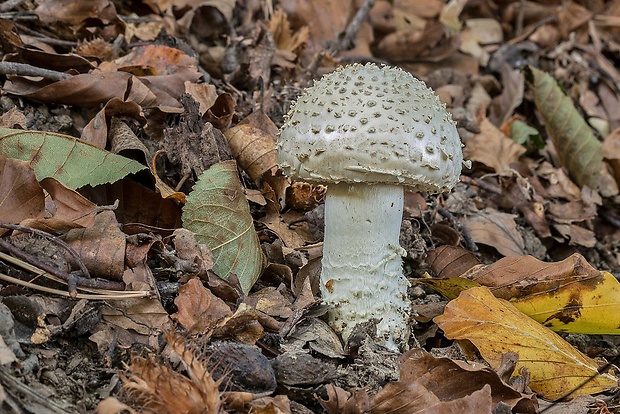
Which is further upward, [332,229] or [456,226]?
[332,229]

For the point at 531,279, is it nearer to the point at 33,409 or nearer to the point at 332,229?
the point at 332,229

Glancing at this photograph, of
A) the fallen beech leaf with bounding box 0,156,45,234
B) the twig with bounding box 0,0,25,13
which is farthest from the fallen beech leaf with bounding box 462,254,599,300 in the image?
the twig with bounding box 0,0,25,13

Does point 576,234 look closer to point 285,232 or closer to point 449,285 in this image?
point 449,285

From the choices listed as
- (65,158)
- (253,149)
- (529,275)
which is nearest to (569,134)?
(529,275)

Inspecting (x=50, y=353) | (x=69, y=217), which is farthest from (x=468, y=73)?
(x=50, y=353)

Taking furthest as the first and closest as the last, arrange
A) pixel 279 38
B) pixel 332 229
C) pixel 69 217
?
pixel 279 38
pixel 332 229
pixel 69 217

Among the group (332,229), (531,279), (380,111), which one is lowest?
(531,279)

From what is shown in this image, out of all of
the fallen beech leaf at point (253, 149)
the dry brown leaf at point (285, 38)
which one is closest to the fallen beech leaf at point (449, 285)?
the fallen beech leaf at point (253, 149)
